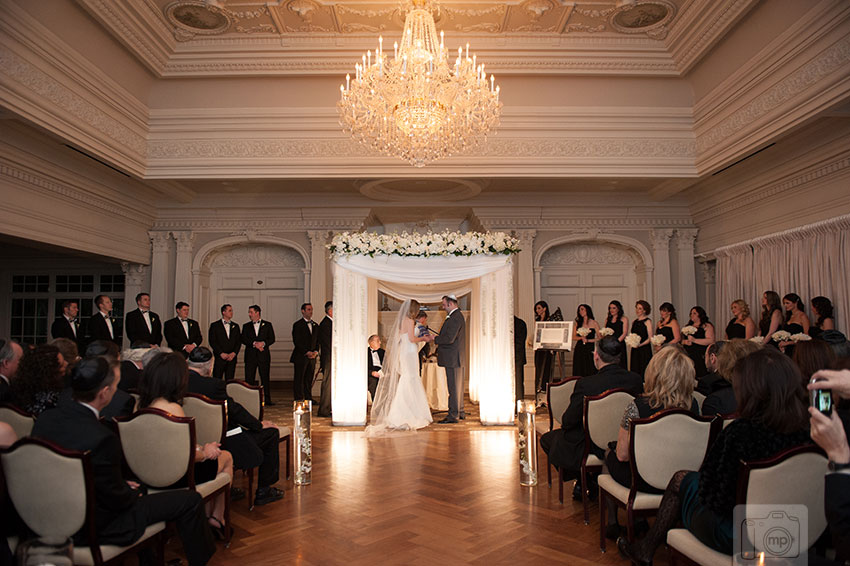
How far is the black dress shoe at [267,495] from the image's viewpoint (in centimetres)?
441

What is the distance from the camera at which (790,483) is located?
88.3 inches

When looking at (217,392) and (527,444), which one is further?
(527,444)

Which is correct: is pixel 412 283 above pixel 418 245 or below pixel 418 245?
below

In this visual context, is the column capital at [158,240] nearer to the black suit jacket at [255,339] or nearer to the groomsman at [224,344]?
the groomsman at [224,344]

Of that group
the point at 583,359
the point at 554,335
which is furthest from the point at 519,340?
the point at 583,359

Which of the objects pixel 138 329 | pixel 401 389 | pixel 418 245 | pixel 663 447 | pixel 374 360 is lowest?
pixel 401 389

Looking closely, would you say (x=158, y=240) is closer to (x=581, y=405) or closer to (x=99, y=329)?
(x=99, y=329)

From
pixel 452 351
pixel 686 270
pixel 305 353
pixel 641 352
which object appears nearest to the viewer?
pixel 452 351

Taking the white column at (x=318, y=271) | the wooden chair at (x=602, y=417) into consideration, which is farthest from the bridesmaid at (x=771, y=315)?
the white column at (x=318, y=271)

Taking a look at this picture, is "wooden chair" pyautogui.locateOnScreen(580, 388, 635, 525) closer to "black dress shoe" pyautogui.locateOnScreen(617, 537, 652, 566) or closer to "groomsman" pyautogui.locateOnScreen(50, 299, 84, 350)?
"black dress shoe" pyautogui.locateOnScreen(617, 537, 652, 566)

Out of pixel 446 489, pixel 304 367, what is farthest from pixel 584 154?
pixel 446 489

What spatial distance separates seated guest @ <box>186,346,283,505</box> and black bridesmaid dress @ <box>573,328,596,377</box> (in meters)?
6.25

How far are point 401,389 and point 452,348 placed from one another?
3.00ft

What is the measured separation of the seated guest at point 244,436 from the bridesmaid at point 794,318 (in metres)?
6.06
